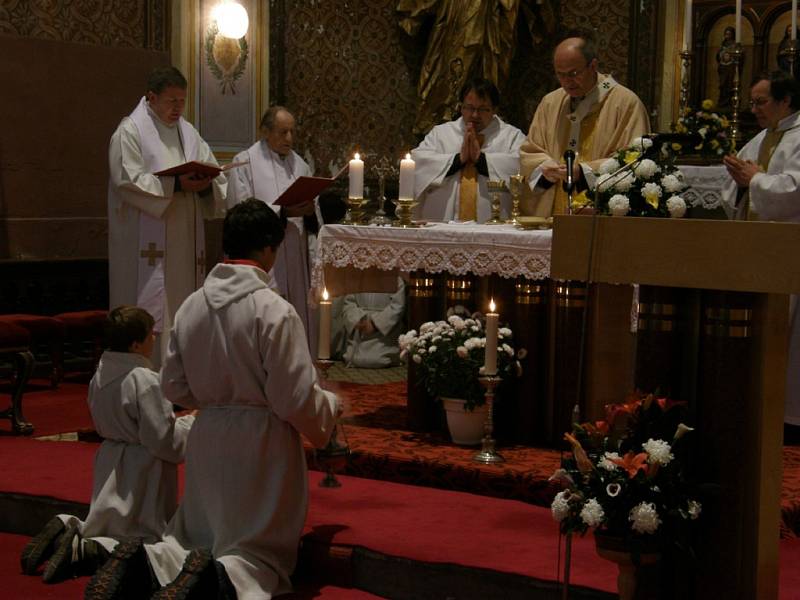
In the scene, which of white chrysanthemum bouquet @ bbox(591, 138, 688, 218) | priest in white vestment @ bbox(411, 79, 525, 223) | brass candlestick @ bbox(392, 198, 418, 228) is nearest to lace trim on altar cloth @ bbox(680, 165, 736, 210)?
priest in white vestment @ bbox(411, 79, 525, 223)

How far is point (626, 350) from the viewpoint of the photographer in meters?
5.66

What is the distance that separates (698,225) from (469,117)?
3706mm

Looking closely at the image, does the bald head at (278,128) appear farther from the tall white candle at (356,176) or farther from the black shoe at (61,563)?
the black shoe at (61,563)

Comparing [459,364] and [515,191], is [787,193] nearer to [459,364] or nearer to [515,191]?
[515,191]

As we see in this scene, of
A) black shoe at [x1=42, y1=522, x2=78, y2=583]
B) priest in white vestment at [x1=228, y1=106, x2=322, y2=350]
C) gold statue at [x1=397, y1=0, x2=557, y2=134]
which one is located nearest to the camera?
black shoe at [x1=42, y1=522, x2=78, y2=583]

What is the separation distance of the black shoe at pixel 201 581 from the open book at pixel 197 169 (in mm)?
3138

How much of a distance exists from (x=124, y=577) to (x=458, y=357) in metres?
2.14

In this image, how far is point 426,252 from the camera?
19.8 ft

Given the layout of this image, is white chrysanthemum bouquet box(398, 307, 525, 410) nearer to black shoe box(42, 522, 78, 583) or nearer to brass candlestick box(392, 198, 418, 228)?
brass candlestick box(392, 198, 418, 228)

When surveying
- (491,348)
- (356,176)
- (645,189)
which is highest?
(356,176)

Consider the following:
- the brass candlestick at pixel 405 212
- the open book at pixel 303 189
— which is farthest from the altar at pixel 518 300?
the open book at pixel 303 189

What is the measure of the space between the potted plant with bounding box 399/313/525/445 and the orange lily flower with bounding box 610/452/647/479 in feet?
6.98

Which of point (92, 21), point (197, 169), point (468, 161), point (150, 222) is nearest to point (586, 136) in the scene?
point (468, 161)

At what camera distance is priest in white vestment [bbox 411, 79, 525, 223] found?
6.94 m
